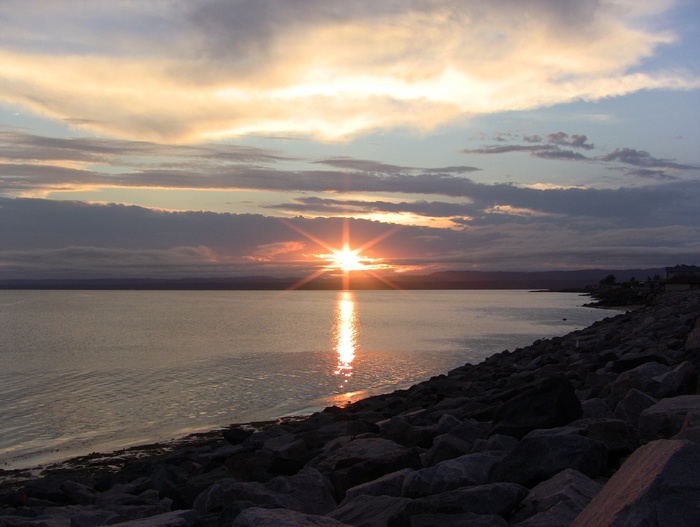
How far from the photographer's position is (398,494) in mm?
5082

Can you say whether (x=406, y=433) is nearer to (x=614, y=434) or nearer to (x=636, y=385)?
(x=636, y=385)

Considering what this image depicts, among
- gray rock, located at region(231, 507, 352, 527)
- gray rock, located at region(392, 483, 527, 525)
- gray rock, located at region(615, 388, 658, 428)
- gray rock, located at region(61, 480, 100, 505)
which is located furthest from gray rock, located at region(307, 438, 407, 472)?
gray rock, located at region(61, 480, 100, 505)

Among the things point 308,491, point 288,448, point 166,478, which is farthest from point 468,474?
point 166,478

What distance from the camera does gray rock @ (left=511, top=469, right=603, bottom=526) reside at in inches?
147

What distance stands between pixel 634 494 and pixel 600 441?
5.98ft

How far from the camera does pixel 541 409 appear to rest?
6.05m

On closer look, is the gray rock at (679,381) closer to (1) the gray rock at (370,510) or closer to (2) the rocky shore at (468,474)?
(2) the rocky shore at (468,474)

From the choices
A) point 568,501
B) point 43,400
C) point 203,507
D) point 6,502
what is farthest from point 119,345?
point 568,501

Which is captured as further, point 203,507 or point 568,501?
point 203,507

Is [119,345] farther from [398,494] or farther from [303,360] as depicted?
[398,494]

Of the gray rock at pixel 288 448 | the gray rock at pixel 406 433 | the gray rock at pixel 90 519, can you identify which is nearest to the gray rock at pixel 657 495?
the gray rock at pixel 406 433

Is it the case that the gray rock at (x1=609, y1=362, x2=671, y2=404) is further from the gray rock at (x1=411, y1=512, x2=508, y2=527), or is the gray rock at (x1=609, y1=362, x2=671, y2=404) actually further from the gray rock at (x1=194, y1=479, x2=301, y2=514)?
the gray rock at (x1=194, y1=479, x2=301, y2=514)

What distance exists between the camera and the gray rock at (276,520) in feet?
12.4

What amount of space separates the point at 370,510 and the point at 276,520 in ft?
3.25
